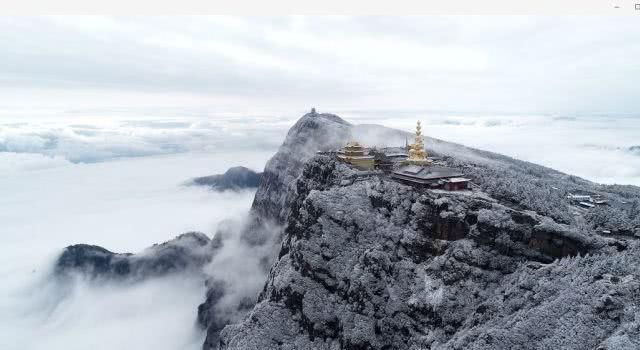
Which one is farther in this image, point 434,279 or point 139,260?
point 139,260

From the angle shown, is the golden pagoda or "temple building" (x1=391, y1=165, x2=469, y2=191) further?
the golden pagoda

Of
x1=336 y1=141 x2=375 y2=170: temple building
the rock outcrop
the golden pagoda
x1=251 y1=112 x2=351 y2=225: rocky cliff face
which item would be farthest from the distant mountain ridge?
the rock outcrop

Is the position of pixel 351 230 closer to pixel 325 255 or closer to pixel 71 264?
pixel 325 255

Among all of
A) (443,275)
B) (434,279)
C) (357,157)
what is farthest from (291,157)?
(443,275)

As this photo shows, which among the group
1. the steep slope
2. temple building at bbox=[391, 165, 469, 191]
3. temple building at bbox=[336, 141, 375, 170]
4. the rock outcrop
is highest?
temple building at bbox=[336, 141, 375, 170]

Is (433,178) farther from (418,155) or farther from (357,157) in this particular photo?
(357,157)

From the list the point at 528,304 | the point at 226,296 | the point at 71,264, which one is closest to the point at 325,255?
the point at 528,304

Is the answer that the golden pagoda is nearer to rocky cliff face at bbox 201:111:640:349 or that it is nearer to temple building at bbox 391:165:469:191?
temple building at bbox 391:165:469:191
